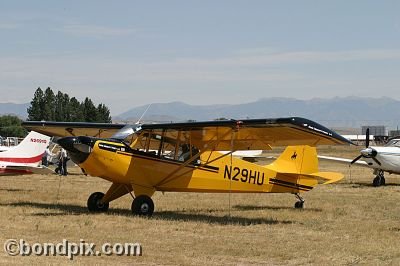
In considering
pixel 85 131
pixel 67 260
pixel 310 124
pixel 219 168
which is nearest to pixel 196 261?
pixel 67 260

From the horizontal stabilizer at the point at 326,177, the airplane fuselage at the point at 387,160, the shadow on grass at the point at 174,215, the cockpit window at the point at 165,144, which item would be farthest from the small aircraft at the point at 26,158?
the airplane fuselage at the point at 387,160

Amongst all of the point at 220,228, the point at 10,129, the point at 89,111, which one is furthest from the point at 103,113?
the point at 220,228

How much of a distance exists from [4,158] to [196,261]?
14.4m

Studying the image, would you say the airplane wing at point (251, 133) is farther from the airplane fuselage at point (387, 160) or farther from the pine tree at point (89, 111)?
the pine tree at point (89, 111)

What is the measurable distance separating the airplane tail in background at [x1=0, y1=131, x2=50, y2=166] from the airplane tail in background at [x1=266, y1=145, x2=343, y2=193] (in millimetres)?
9595

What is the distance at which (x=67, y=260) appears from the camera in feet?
29.8

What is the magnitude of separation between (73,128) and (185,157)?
427 centimetres

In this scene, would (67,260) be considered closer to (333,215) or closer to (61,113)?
(333,215)

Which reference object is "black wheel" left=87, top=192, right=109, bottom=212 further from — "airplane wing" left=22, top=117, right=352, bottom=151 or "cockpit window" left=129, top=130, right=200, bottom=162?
"airplane wing" left=22, top=117, right=352, bottom=151

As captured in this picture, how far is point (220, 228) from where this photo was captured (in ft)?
42.7

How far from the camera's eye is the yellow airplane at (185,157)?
14.4 m

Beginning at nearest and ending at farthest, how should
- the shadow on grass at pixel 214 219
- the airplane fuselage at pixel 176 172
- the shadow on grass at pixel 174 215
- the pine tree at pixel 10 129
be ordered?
the shadow on grass at pixel 214 219
the shadow on grass at pixel 174 215
the airplane fuselage at pixel 176 172
the pine tree at pixel 10 129

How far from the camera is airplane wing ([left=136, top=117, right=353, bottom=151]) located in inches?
528

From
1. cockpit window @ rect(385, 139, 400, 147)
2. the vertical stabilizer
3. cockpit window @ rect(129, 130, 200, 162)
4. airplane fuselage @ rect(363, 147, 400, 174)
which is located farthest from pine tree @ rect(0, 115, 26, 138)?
cockpit window @ rect(129, 130, 200, 162)
